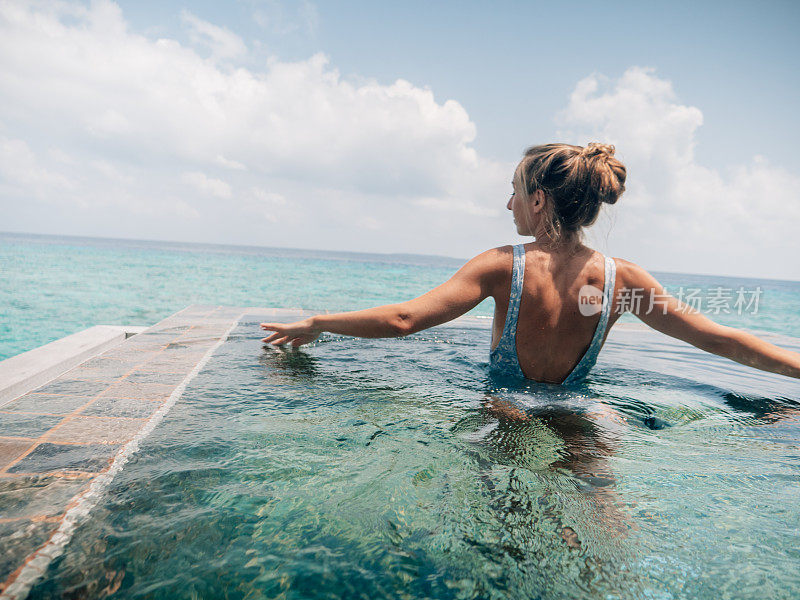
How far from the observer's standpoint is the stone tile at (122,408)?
2.05 m

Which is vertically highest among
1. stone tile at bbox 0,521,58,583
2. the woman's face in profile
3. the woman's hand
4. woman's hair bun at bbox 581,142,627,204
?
woman's hair bun at bbox 581,142,627,204

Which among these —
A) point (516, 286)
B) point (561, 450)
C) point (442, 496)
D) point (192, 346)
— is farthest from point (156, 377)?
point (561, 450)

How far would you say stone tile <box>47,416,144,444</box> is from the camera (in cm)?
176

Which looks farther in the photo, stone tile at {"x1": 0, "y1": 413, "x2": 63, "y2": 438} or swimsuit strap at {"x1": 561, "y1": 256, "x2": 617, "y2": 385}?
swimsuit strap at {"x1": 561, "y1": 256, "x2": 617, "y2": 385}

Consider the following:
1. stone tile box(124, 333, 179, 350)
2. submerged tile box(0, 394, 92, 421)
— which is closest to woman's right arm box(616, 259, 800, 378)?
submerged tile box(0, 394, 92, 421)

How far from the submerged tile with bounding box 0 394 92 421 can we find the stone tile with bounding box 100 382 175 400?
13 centimetres

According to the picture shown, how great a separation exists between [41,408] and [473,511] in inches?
78.1

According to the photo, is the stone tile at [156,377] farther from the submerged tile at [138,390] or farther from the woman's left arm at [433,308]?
the woman's left arm at [433,308]

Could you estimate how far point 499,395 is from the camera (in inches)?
95.7

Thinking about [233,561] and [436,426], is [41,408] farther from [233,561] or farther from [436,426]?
[436,426]

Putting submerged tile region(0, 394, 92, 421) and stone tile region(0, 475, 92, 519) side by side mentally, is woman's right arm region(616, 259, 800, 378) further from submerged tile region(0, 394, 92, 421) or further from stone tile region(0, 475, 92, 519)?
submerged tile region(0, 394, 92, 421)

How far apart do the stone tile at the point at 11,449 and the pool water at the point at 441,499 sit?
15.9 inches

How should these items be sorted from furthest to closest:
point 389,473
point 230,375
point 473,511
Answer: point 230,375 → point 389,473 → point 473,511

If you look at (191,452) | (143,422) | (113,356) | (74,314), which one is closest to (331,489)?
(191,452)
